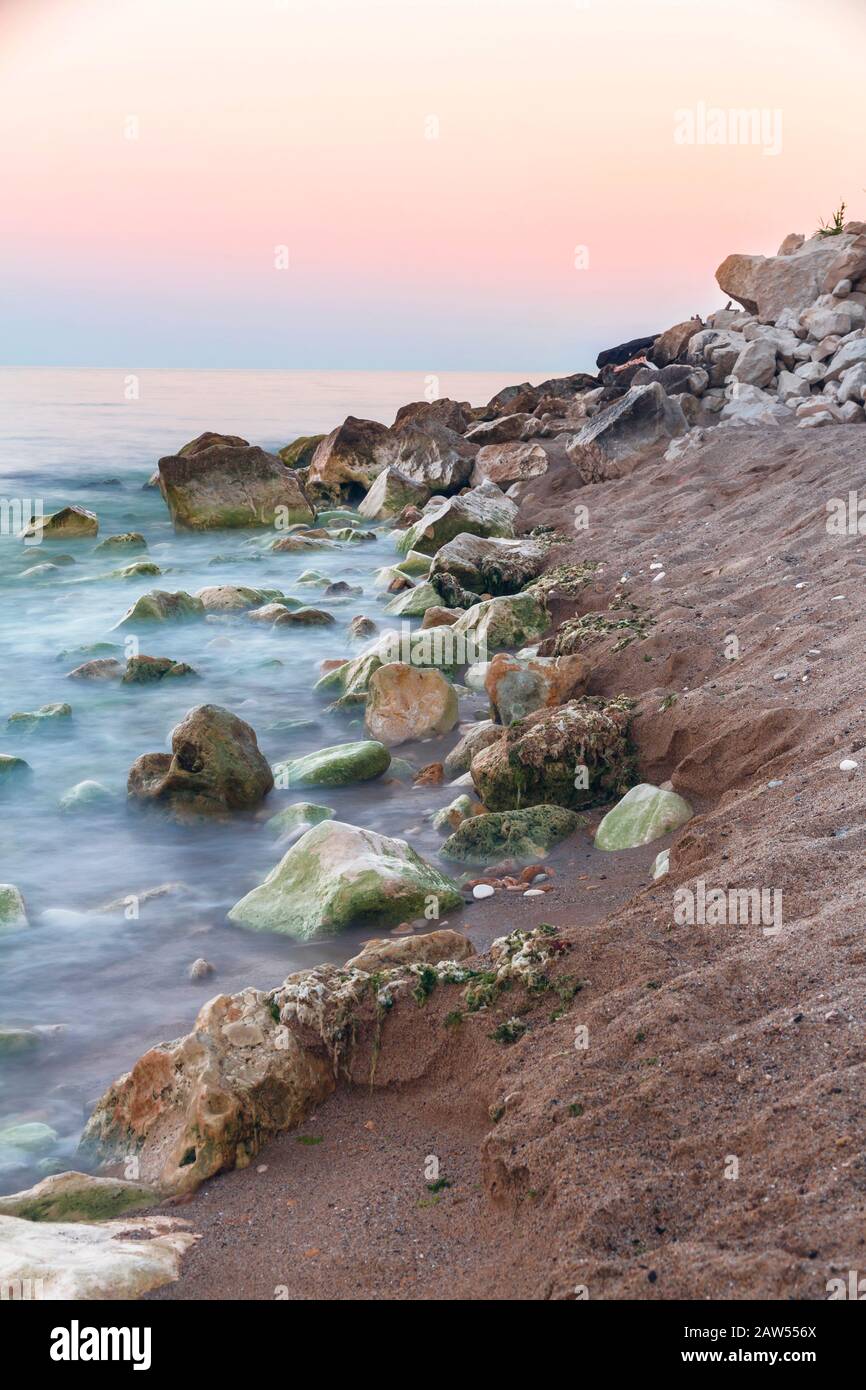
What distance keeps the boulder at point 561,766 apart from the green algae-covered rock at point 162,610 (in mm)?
6744

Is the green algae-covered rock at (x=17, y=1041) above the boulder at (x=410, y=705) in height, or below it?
below

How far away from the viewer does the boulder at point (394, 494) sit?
728 inches

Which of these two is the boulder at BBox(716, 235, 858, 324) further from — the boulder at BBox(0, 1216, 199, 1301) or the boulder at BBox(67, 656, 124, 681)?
the boulder at BBox(0, 1216, 199, 1301)

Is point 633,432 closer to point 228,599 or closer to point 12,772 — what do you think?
point 228,599

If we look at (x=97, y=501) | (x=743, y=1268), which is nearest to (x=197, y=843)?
(x=743, y=1268)

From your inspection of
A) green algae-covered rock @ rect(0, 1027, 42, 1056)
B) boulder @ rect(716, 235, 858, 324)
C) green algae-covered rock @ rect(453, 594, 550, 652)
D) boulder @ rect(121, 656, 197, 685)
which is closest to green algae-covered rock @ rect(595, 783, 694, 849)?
green algae-covered rock @ rect(0, 1027, 42, 1056)

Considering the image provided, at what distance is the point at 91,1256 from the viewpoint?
9.34ft

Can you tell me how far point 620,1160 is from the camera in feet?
8.77

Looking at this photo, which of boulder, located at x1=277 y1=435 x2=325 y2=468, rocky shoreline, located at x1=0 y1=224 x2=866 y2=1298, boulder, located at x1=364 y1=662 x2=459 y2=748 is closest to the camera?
rocky shoreline, located at x1=0 y1=224 x2=866 y2=1298

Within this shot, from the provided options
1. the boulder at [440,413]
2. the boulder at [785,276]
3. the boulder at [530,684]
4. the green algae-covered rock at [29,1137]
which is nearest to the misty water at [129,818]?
the green algae-covered rock at [29,1137]

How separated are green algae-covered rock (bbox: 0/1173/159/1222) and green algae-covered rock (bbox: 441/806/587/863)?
277cm

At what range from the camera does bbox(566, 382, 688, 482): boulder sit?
14.5 m

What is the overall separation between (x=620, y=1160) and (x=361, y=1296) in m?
0.70

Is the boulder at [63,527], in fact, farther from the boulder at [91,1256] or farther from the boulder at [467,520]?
the boulder at [91,1256]
